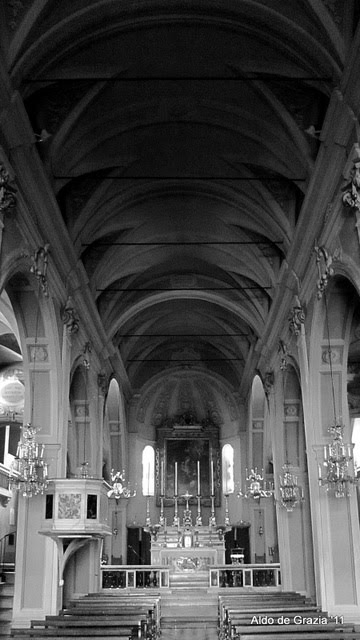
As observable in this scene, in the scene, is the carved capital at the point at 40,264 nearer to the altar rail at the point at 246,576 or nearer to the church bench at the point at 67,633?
the church bench at the point at 67,633

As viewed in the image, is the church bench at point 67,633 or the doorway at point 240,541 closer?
the church bench at point 67,633

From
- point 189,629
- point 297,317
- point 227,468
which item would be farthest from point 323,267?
point 227,468

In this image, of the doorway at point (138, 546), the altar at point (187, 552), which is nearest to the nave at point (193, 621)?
the altar at point (187, 552)

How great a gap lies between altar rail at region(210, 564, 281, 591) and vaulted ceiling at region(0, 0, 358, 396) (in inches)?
268

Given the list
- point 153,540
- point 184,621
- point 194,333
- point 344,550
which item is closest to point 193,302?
point 194,333

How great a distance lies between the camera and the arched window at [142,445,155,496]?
29469 millimetres

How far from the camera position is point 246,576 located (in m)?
20.1

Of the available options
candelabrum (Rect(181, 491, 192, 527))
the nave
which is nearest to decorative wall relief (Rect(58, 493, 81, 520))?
the nave

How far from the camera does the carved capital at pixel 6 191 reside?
10016mm

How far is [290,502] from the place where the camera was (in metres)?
17.3

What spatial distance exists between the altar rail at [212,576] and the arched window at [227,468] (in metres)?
8.66

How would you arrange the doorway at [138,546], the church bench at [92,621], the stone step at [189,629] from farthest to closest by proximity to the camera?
the doorway at [138,546], the stone step at [189,629], the church bench at [92,621]

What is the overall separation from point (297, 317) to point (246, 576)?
8.64m

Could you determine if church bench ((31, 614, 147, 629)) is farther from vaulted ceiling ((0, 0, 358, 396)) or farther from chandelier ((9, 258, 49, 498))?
vaulted ceiling ((0, 0, 358, 396))
